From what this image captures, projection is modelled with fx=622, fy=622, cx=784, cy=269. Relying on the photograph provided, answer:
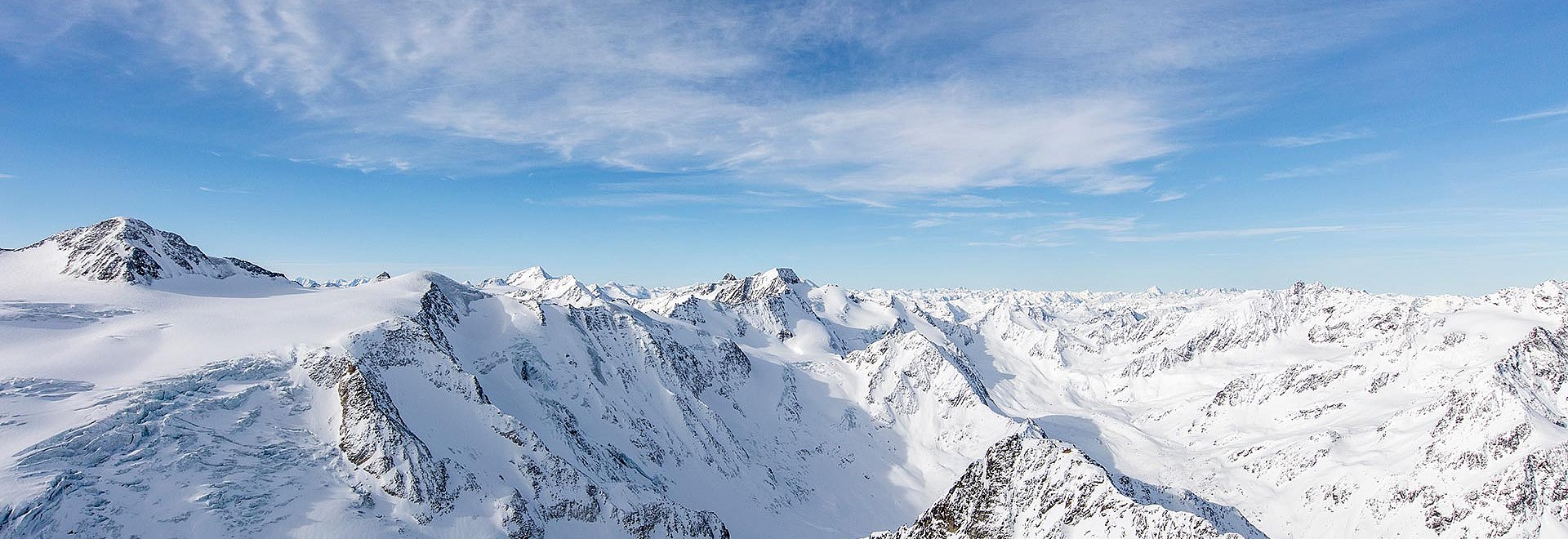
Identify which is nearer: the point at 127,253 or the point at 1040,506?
the point at 1040,506

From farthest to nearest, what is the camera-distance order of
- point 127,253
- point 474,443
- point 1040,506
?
point 127,253
point 474,443
point 1040,506

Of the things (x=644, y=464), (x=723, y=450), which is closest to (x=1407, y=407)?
(x=723, y=450)

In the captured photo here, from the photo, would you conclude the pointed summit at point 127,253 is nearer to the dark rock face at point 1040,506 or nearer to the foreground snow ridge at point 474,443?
the foreground snow ridge at point 474,443

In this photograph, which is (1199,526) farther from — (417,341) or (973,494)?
(417,341)

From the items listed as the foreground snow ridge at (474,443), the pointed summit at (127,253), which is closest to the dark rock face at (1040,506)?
the foreground snow ridge at (474,443)

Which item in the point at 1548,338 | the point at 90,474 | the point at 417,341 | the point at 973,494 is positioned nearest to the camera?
the point at 90,474

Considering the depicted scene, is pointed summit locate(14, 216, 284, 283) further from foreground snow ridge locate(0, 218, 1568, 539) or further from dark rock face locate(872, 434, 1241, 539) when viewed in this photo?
dark rock face locate(872, 434, 1241, 539)

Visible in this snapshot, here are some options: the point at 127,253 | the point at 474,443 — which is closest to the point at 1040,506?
the point at 474,443

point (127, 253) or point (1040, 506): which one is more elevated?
point (127, 253)

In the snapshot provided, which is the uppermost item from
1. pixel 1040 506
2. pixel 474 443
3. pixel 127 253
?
pixel 127 253

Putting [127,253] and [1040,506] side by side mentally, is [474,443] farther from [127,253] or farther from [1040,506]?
[1040,506]
